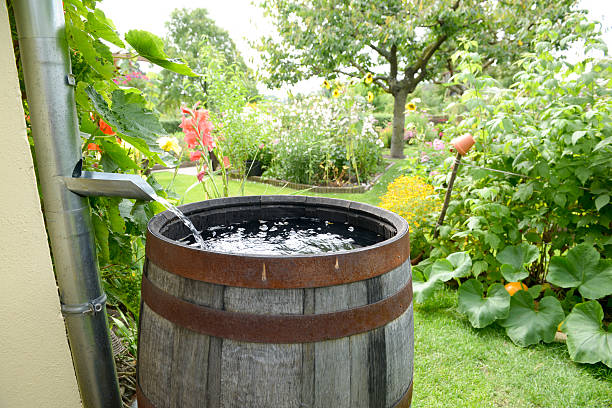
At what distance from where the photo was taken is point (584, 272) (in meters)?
2.19

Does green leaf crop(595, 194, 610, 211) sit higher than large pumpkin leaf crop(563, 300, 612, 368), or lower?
higher

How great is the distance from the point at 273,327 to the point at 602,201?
2.03 m

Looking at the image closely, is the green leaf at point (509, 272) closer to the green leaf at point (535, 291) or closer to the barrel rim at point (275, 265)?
the green leaf at point (535, 291)

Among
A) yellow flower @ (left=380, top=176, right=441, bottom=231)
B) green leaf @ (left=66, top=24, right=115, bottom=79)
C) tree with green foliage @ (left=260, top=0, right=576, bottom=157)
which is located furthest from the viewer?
tree with green foliage @ (left=260, top=0, right=576, bottom=157)

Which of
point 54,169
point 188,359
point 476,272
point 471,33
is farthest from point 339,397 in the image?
point 471,33

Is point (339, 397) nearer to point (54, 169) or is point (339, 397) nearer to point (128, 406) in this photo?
point (54, 169)

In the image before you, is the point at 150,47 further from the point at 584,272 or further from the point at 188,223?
the point at 584,272

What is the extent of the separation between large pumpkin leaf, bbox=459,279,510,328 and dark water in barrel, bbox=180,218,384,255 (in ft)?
4.59

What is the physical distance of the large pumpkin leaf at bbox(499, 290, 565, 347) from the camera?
217 cm

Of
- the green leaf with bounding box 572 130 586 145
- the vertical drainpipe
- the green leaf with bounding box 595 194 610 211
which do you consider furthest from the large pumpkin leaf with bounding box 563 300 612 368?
the vertical drainpipe

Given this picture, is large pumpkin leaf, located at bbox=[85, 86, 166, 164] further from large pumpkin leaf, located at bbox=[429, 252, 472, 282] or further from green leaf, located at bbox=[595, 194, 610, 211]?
green leaf, located at bbox=[595, 194, 610, 211]

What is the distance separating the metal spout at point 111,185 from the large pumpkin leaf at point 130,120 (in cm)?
19

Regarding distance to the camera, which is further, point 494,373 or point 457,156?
point 457,156

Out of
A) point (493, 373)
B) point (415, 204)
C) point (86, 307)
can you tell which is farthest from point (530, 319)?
point (86, 307)
